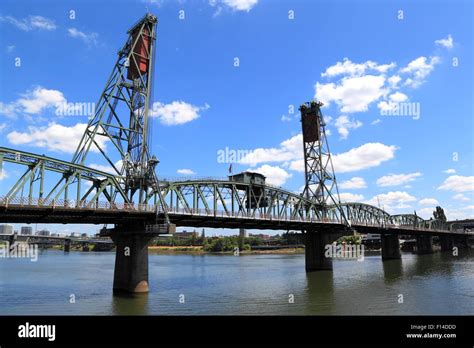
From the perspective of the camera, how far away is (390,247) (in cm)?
12538

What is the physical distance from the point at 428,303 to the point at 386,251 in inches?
3519

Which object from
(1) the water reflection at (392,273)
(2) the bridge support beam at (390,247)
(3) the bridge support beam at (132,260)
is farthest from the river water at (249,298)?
(2) the bridge support beam at (390,247)

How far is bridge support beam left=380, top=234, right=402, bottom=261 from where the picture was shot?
407ft

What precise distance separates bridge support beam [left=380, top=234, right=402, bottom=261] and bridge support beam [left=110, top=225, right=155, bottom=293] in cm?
9428

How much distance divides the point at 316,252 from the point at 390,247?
48600mm

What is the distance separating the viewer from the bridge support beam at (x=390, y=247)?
124125mm

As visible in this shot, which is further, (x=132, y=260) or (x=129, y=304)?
(x=132, y=260)

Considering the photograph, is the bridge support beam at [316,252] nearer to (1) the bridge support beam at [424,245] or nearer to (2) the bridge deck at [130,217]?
(2) the bridge deck at [130,217]

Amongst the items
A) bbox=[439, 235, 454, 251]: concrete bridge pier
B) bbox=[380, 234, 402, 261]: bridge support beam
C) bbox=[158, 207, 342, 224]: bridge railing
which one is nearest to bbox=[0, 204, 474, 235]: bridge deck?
bbox=[158, 207, 342, 224]: bridge railing

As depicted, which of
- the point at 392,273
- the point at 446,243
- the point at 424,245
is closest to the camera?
the point at 392,273

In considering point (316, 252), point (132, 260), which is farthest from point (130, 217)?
point (316, 252)

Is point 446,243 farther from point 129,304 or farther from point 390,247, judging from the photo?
point 129,304
